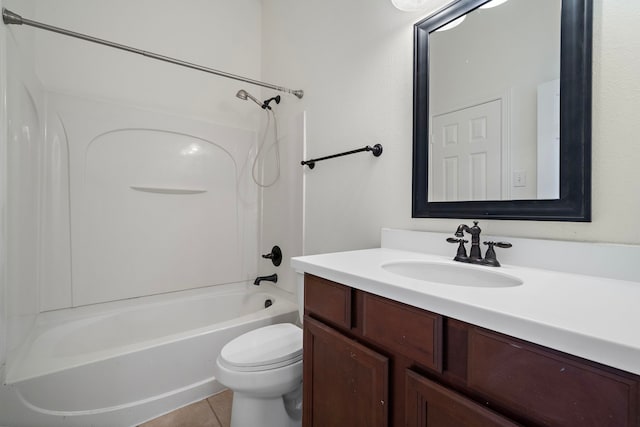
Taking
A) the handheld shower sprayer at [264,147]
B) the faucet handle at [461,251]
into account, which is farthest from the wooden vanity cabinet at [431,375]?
the handheld shower sprayer at [264,147]

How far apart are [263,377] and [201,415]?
24.6 inches

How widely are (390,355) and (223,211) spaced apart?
→ 6.11ft

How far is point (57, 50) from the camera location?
1.64 m

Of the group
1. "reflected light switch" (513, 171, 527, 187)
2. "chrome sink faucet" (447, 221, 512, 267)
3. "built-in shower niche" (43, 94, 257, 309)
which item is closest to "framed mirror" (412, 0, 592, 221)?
"reflected light switch" (513, 171, 527, 187)

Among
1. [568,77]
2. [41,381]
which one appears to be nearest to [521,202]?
[568,77]

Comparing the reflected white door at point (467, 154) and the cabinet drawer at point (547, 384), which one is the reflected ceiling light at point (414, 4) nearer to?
the reflected white door at point (467, 154)

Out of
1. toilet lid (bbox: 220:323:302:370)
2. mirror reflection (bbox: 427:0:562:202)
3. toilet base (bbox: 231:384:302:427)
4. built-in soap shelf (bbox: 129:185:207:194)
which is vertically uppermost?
mirror reflection (bbox: 427:0:562:202)

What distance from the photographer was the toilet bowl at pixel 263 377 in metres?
1.08

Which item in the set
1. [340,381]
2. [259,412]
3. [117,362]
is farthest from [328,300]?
[117,362]

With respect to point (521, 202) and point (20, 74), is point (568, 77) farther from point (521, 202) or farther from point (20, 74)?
point (20, 74)

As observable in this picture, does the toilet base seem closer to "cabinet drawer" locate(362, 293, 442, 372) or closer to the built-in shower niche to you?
"cabinet drawer" locate(362, 293, 442, 372)

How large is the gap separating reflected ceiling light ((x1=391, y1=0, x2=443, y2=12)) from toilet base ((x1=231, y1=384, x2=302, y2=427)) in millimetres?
1766

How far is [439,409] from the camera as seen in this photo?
56 centimetres

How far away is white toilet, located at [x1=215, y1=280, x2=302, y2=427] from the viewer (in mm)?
1079
